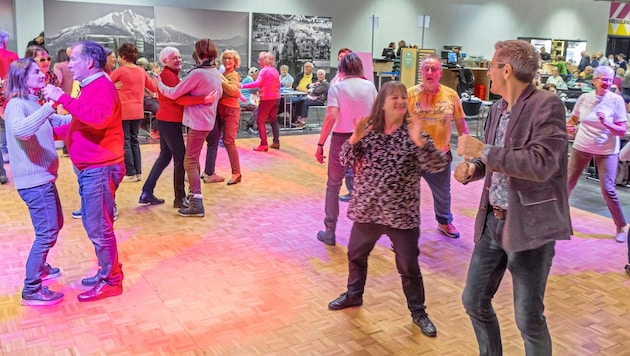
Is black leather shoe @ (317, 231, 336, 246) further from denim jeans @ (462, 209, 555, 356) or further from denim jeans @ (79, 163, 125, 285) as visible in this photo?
denim jeans @ (462, 209, 555, 356)

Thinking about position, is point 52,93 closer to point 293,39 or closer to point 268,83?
point 268,83

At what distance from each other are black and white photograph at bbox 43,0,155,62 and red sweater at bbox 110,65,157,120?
22.6 feet

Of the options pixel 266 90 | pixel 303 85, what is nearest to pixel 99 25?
pixel 303 85

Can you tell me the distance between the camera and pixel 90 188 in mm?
3680

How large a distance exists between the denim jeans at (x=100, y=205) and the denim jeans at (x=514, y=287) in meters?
2.20

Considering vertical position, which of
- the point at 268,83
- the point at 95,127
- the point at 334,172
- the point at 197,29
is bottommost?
the point at 334,172

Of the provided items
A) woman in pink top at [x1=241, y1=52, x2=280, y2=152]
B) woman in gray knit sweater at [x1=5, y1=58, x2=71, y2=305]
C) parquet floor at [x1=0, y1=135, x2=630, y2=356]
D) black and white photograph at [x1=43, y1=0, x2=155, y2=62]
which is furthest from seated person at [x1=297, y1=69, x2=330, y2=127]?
woman in gray knit sweater at [x1=5, y1=58, x2=71, y2=305]

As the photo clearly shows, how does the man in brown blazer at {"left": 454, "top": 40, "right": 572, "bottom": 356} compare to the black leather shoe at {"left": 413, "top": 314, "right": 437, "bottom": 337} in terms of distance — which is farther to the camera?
the black leather shoe at {"left": 413, "top": 314, "right": 437, "bottom": 337}

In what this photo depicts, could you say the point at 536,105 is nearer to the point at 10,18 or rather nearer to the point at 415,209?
the point at 415,209

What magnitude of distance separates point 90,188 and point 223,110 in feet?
11.6

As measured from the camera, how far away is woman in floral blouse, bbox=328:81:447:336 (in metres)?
3.28

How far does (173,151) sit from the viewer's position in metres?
5.73

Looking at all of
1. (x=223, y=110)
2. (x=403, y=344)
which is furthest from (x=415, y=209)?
(x=223, y=110)

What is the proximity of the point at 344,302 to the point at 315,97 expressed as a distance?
8.52 metres
